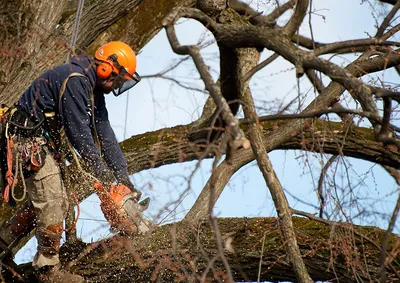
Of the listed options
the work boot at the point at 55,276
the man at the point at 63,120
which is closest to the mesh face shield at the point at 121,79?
the man at the point at 63,120

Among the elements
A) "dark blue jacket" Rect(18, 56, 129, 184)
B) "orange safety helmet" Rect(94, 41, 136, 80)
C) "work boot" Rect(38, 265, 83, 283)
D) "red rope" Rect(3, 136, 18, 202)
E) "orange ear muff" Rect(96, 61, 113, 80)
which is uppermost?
"orange safety helmet" Rect(94, 41, 136, 80)

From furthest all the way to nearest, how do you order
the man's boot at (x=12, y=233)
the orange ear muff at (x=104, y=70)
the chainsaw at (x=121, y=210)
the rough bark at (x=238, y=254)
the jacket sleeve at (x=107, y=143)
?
1. the jacket sleeve at (x=107, y=143)
2. the man's boot at (x=12, y=233)
3. the orange ear muff at (x=104, y=70)
4. the rough bark at (x=238, y=254)
5. the chainsaw at (x=121, y=210)

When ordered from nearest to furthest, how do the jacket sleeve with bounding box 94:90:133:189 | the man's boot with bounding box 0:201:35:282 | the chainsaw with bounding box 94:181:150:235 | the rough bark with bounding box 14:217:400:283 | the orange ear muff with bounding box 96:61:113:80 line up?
the chainsaw with bounding box 94:181:150:235
the rough bark with bounding box 14:217:400:283
the orange ear muff with bounding box 96:61:113:80
the man's boot with bounding box 0:201:35:282
the jacket sleeve with bounding box 94:90:133:189

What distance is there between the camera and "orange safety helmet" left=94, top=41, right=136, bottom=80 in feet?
19.8

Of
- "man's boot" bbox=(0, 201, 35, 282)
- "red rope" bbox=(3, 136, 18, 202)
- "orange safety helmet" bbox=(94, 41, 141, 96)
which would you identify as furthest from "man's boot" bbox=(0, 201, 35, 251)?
"orange safety helmet" bbox=(94, 41, 141, 96)

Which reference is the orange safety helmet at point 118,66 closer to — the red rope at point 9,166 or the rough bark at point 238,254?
the red rope at point 9,166

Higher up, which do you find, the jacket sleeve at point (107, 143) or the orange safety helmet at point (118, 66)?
the orange safety helmet at point (118, 66)

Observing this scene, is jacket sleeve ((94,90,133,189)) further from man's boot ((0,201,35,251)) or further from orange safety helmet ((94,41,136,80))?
man's boot ((0,201,35,251))

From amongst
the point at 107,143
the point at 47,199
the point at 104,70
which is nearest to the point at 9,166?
the point at 47,199

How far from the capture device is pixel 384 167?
25.9 ft

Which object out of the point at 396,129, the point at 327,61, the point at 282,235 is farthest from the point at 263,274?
the point at 327,61

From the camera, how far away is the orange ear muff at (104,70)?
6.01 meters

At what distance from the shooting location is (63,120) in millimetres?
5789

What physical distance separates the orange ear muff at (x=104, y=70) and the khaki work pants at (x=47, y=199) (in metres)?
0.67
